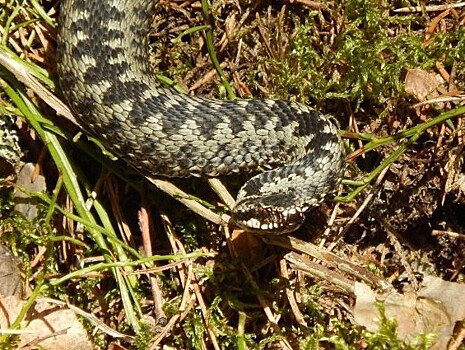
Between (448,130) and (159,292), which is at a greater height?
(448,130)

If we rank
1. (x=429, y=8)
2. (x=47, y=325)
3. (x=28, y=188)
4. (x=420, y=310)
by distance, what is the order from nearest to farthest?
1. (x=420, y=310)
2. (x=47, y=325)
3. (x=429, y=8)
4. (x=28, y=188)

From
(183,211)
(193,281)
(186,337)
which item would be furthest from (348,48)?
(186,337)

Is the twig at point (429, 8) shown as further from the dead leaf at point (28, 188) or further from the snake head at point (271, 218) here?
the dead leaf at point (28, 188)

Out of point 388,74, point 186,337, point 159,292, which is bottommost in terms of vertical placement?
point 186,337

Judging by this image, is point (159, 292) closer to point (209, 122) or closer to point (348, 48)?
point (209, 122)

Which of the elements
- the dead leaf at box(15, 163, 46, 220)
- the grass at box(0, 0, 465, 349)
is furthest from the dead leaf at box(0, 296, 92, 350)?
the dead leaf at box(15, 163, 46, 220)

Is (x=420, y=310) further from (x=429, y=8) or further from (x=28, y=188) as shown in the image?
(x=28, y=188)

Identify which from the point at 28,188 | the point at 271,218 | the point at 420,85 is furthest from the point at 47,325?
the point at 420,85
